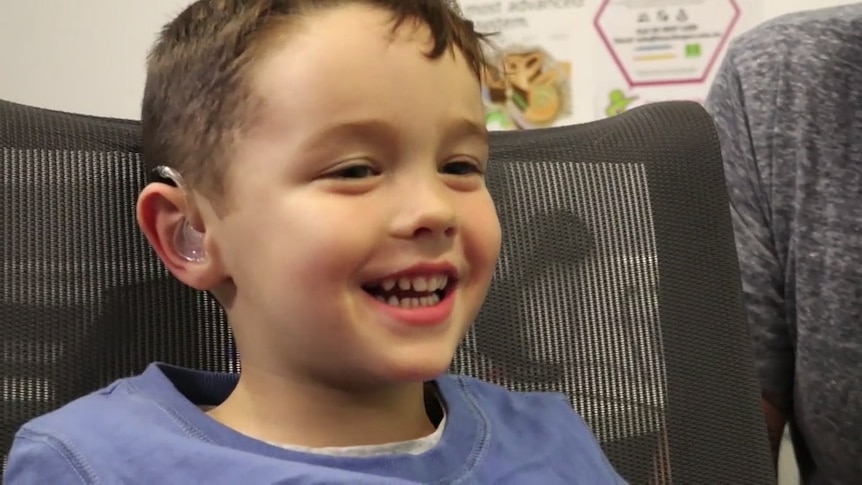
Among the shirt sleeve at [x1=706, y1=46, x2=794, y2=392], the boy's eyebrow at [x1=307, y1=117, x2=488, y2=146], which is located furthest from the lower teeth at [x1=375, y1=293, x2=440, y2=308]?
the shirt sleeve at [x1=706, y1=46, x2=794, y2=392]

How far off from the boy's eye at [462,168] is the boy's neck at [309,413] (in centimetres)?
16

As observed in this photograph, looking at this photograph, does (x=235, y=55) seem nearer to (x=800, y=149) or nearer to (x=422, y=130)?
(x=422, y=130)

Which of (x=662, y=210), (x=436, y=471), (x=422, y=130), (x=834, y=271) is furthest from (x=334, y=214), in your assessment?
(x=834, y=271)

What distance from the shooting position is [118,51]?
5.17 ft

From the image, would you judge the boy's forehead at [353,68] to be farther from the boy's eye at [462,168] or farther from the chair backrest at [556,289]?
the chair backrest at [556,289]

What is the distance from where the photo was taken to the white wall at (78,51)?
61.9 inches

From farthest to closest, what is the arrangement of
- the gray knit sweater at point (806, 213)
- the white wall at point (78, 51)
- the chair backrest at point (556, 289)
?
the white wall at point (78, 51) → the gray knit sweater at point (806, 213) → the chair backrest at point (556, 289)

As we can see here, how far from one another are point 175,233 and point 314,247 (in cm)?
15

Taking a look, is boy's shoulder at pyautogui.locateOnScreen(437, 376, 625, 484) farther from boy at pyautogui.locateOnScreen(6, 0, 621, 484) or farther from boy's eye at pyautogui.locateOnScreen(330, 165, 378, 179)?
boy's eye at pyautogui.locateOnScreen(330, 165, 378, 179)

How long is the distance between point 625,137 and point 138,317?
1.48 feet

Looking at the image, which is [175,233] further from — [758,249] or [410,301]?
[758,249]

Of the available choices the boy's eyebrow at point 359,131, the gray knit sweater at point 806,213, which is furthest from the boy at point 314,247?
the gray knit sweater at point 806,213

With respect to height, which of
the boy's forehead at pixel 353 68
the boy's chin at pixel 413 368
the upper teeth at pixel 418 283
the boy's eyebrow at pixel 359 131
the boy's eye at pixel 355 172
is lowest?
the boy's chin at pixel 413 368

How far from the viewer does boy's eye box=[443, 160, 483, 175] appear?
2.18 ft
